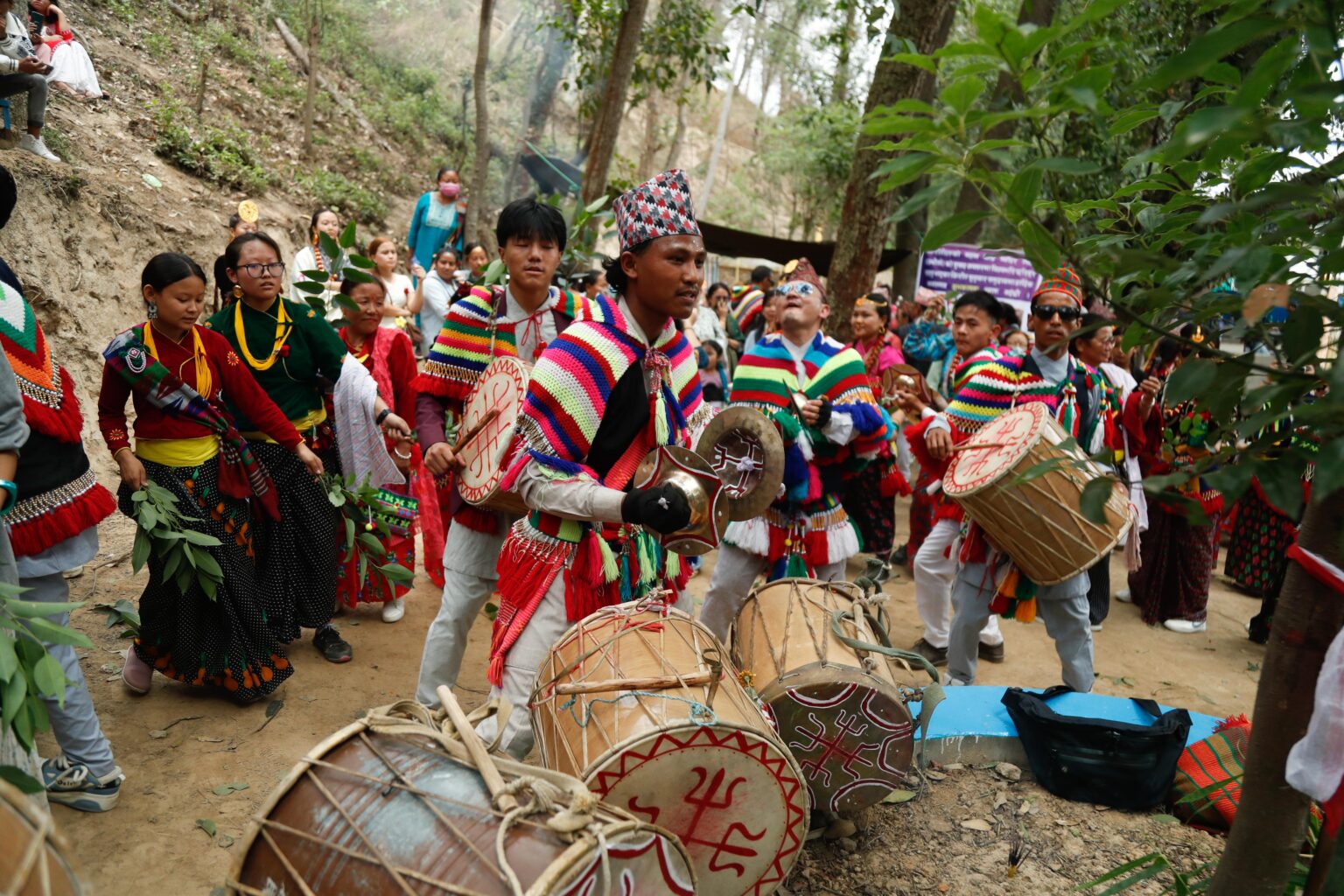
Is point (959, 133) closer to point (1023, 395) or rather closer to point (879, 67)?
point (1023, 395)

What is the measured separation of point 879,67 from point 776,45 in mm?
30679

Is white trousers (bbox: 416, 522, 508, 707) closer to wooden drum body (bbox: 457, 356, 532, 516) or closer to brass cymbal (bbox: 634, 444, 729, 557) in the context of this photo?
wooden drum body (bbox: 457, 356, 532, 516)

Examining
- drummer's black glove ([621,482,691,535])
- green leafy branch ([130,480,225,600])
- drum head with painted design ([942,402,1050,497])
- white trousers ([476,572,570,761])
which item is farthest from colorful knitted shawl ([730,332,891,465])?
green leafy branch ([130,480,225,600])

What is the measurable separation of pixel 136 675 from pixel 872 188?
18.5 ft

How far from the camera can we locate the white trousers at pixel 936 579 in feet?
18.1

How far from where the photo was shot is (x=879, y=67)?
22.8 ft

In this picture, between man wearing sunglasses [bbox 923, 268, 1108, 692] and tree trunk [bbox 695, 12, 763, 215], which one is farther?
tree trunk [bbox 695, 12, 763, 215]

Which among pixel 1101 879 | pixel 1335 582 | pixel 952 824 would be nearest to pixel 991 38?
pixel 1335 582

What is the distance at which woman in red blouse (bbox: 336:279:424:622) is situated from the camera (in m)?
5.21

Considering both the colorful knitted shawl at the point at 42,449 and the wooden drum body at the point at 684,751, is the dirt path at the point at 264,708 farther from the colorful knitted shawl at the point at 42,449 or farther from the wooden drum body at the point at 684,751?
the colorful knitted shawl at the point at 42,449

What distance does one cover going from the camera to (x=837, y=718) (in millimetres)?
3055

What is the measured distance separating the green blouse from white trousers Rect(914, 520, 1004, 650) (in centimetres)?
335

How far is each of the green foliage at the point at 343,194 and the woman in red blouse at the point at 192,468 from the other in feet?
33.9

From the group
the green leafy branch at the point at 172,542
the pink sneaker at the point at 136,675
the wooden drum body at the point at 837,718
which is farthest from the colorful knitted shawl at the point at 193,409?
the wooden drum body at the point at 837,718
